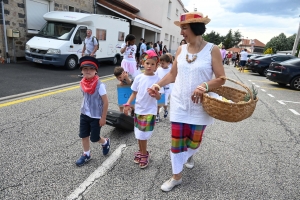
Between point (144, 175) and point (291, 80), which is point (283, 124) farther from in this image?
point (291, 80)

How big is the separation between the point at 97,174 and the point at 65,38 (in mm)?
8594

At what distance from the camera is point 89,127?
2740 millimetres

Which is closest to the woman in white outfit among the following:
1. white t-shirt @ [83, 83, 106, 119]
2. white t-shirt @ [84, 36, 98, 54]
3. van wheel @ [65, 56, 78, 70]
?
white t-shirt @ [83, 83, 106, 119]

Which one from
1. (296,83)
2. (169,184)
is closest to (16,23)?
(169,184)

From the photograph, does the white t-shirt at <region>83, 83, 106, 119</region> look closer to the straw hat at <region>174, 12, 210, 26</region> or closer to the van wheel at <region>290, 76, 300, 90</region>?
the straw hat at <region>174, 12, 210, 26</region>

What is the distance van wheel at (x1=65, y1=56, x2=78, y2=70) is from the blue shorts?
7.83m

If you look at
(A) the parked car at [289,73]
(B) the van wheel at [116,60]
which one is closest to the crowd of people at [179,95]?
(A) the parked car at [289,73]

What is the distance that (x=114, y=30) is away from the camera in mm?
12742

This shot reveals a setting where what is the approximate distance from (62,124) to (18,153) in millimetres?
1096

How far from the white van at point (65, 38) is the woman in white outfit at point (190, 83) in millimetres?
8116

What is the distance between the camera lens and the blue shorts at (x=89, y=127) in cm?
265

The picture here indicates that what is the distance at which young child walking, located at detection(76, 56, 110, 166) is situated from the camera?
8.27 ft

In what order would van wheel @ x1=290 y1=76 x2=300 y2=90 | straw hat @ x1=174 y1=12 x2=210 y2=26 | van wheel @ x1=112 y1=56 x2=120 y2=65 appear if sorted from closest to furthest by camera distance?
straw hat @ x1=174 y1=12 x2=210 y2=26
van wheel @ x1=290 y1=76 x2=300 y2=90
van wheel @ x1=112 y1=56 x2=120 y2=65

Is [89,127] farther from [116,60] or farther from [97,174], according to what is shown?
[116,60]
